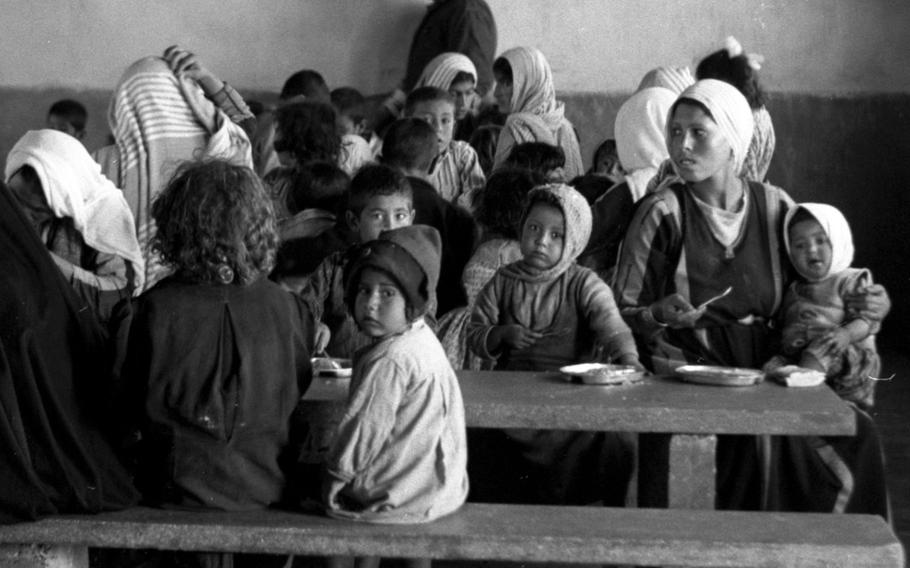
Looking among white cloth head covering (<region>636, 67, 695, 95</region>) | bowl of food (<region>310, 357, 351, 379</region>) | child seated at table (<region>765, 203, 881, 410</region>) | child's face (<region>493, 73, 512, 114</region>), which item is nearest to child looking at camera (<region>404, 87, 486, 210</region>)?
child's face (<region>493, 73, 512, 114</region>)

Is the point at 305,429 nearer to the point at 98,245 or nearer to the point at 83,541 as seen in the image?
Answer: the point at 83,541

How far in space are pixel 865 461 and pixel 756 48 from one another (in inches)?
267

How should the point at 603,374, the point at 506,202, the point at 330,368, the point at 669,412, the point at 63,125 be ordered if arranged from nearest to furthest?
1. the point at 669,412
2. the point at 603,374
3. the point at 330,368
4. the point at 506,202
5. the point at 63,125

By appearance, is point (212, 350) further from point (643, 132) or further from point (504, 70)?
point (504, 70)

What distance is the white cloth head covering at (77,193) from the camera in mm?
5508

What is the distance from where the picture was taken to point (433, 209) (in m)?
6.16

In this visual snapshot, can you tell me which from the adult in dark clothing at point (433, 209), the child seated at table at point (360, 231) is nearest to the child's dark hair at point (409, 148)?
the adult in dark clothing at point (433, 209)

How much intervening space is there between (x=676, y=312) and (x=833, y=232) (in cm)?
59

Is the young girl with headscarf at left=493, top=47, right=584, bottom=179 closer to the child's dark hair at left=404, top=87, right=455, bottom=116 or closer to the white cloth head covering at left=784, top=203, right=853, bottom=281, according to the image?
the child's dark hair at left=404, top=87, right=455, bottom=116

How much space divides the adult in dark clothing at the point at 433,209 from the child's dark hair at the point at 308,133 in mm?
283

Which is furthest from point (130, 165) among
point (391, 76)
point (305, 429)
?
point (391, 76)

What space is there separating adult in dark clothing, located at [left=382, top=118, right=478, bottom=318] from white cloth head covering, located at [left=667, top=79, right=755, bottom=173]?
1.30 metres

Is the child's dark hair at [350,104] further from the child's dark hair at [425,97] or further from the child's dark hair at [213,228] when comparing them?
the child's dark hair at [213,228]

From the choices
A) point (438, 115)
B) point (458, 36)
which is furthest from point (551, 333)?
point (458, 36)
